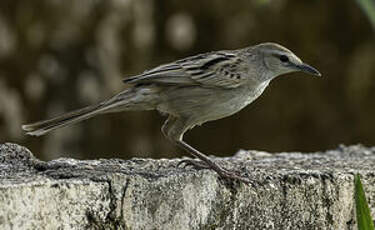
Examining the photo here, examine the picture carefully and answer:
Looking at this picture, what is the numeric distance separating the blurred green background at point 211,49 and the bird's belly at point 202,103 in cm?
536

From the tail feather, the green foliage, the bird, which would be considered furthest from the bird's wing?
the green foliage

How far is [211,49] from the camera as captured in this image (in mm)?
11680

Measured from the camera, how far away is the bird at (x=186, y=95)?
18.3ft

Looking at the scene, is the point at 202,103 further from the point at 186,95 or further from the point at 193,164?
the point at 193,164

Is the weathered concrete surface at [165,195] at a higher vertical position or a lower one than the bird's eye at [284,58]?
lower

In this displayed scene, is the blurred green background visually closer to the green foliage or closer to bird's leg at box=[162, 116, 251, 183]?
bird's leg at box=[162, 116, 251, 183]

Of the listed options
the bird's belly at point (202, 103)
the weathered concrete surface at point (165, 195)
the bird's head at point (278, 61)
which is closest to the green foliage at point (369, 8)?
the weathered concrete surface at point (165, 195)

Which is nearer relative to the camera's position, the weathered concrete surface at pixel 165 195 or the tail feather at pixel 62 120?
the weathered concrete surface at pixel 165 195

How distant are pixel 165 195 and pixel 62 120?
1158mm

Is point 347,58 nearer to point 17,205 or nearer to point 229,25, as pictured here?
point 229,25

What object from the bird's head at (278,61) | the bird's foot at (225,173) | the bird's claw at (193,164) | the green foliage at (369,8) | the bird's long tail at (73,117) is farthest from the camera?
the bird's head at (278,61)

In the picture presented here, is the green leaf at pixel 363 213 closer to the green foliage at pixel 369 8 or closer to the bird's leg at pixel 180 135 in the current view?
the green foliage at pixel 369 8

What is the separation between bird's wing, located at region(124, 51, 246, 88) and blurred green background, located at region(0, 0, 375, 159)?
5.26m

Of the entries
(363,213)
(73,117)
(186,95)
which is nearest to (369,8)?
(363,213)
